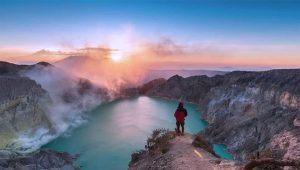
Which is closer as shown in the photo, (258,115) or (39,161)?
(39,161)

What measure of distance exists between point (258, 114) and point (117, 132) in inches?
1731

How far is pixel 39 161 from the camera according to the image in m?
69.3

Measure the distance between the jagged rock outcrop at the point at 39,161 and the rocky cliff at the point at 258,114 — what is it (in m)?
36.4

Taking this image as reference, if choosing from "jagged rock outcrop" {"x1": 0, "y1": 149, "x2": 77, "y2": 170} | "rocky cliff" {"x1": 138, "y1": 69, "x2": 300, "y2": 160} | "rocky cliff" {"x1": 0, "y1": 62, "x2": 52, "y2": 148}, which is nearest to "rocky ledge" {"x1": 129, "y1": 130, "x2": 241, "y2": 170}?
"rocky cliff" {"x1": 138, "y1": 69, "x2": 300, "y2": 160}

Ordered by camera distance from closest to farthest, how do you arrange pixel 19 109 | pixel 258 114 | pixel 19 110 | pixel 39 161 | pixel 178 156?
pixel 178 156 → pixel 39 161 → pixel 258 114 → pixel 19 110 → pixel 19 109

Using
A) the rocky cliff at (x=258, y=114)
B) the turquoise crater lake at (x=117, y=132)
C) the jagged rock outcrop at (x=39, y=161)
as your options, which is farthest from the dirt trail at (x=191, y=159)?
the turquoise crater lake at (x=117, y=132)

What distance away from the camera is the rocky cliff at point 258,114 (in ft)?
247

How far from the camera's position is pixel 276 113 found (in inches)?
3570

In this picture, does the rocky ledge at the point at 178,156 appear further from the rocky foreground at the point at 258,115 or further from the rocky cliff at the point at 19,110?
the rocky cliff at the point at 19,110

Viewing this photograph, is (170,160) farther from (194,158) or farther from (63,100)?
(63,100)

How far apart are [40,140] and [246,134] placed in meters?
58.2

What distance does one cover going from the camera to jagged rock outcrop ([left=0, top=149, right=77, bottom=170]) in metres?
63.3

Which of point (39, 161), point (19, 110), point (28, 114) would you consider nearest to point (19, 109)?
point (19, 110)

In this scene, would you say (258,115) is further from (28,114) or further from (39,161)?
(28,114)
